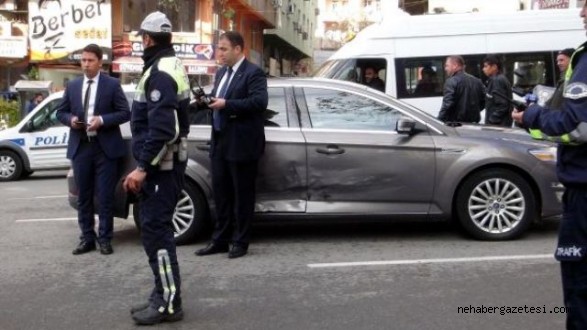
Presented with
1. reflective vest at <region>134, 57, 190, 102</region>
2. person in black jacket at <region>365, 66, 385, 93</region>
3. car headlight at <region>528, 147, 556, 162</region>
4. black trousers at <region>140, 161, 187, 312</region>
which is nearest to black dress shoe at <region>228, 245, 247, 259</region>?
black trousers at <region>140, 161, 187, 312</region>

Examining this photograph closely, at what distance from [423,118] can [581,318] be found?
3.66 metres

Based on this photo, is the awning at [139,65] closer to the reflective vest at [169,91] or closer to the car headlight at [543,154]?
the car headlight at [543,154]

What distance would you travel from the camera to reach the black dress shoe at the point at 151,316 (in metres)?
4.56

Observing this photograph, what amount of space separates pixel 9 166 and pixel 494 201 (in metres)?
10.6

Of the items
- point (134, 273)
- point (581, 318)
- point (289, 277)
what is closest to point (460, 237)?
point (289, 277)

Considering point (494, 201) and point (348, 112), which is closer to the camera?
point (494, 201)

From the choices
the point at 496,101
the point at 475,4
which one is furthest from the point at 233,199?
the point at 475,4

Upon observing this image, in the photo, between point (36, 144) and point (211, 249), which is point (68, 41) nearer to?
point (36, 144)

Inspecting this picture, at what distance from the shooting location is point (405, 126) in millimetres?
6590

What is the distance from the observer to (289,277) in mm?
5672

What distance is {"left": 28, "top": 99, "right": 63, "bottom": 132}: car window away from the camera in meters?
13.6

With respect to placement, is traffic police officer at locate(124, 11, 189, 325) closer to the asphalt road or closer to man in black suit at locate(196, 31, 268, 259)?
the asphalt road

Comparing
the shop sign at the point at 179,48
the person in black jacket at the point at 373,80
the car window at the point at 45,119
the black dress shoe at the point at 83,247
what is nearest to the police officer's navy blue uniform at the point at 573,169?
the black dress shoe at the point at 83,247

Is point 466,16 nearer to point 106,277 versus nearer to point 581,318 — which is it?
point 106,277
